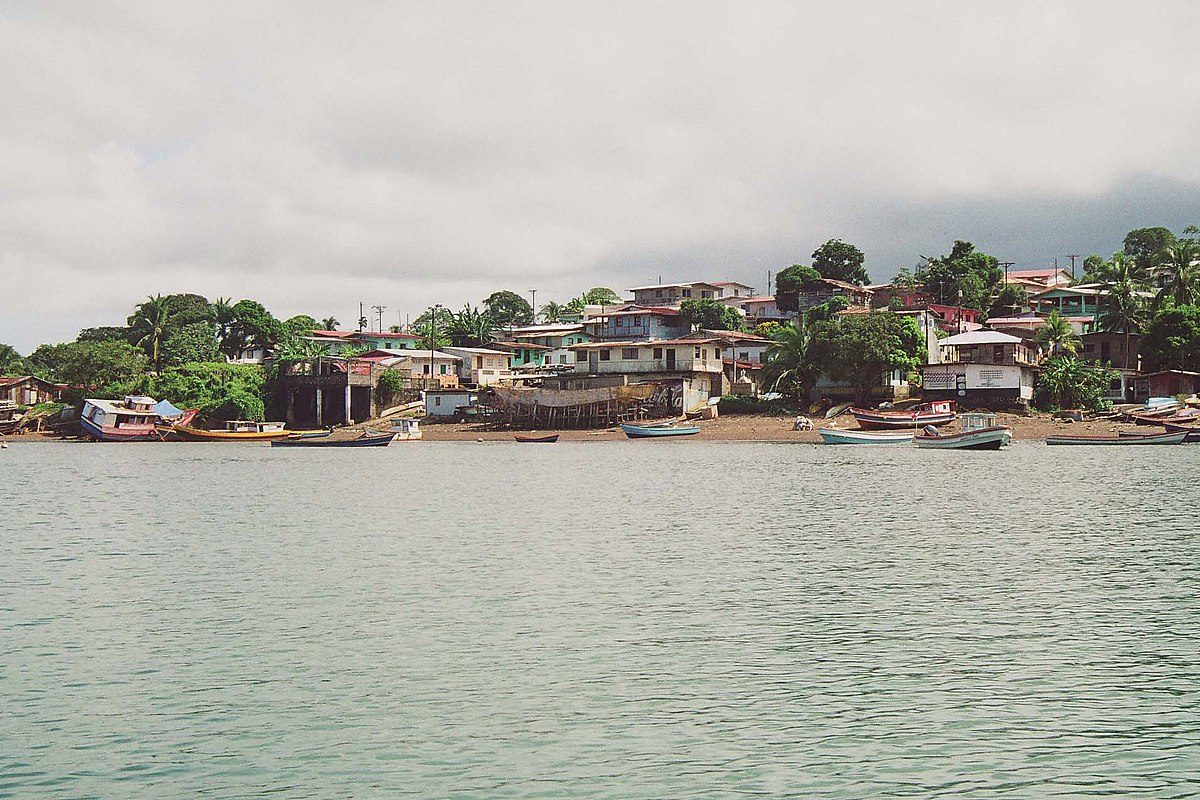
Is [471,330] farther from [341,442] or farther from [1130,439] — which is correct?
[1130,439]

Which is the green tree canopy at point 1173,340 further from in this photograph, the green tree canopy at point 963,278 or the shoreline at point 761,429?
the green tree canopy at point 963,278

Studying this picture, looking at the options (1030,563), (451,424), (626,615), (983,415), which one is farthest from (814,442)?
(626,615)

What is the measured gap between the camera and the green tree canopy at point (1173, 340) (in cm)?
8062

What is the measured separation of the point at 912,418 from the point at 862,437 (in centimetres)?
580

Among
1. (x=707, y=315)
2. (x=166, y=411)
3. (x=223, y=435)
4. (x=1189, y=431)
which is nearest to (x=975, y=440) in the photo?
(x=1189, y=431)

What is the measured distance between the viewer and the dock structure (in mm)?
86250

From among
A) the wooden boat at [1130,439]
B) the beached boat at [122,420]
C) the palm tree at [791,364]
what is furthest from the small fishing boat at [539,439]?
the wooden boat at [1130,439]

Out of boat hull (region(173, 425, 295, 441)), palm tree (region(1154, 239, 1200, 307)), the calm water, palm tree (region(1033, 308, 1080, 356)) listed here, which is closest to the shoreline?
boat hull (region(173, 425, 295, 441))

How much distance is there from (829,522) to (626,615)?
1424 centimetres

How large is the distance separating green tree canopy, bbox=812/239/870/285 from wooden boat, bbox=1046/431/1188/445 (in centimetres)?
7460

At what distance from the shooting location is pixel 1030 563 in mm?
23859

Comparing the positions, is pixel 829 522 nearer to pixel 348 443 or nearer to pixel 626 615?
pixel 626 615

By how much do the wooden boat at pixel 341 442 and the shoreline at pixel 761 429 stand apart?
7.03 metres

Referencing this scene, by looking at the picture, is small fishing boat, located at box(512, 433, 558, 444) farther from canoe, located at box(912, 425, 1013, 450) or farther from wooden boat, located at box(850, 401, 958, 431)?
canoe, located at box(912, 425, 1013, 450)
